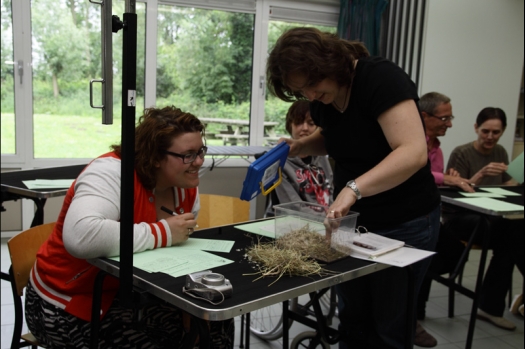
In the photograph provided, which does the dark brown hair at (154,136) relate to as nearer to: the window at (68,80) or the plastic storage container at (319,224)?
the plastic storage container at (319,224)

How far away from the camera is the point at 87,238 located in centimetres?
125

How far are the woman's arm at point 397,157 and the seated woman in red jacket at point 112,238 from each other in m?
0.50

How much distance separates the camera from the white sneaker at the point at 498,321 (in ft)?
9.01

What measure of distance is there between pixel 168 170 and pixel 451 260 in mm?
1794

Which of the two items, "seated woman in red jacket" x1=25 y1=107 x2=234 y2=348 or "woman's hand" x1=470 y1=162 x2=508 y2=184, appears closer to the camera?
"seated woman in red jacket" x1=25 y1=107 x2=234 y2=348

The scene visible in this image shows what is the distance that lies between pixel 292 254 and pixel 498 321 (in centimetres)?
206

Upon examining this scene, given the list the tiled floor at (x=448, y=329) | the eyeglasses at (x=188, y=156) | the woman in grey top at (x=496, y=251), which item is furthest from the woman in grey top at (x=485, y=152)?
the eyeglasses at (x=188, y=156)

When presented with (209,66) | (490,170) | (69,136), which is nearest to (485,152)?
(490,170)

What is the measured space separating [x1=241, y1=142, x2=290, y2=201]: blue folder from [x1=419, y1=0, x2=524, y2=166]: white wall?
3.09 meters

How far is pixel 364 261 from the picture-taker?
1346 mm

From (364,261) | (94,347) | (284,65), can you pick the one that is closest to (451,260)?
(364,261)

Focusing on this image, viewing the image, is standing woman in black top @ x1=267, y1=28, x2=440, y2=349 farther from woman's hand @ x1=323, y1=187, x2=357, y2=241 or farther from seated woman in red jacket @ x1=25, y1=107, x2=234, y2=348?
seated woman in red jacket @ x1=25, y1=107, x2=234, y2=348

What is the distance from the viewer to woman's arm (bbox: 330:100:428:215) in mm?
1307

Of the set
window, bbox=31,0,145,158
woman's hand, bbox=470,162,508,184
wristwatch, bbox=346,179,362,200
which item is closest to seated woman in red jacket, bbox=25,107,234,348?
wristwatch, bbox=346,179,362,200
